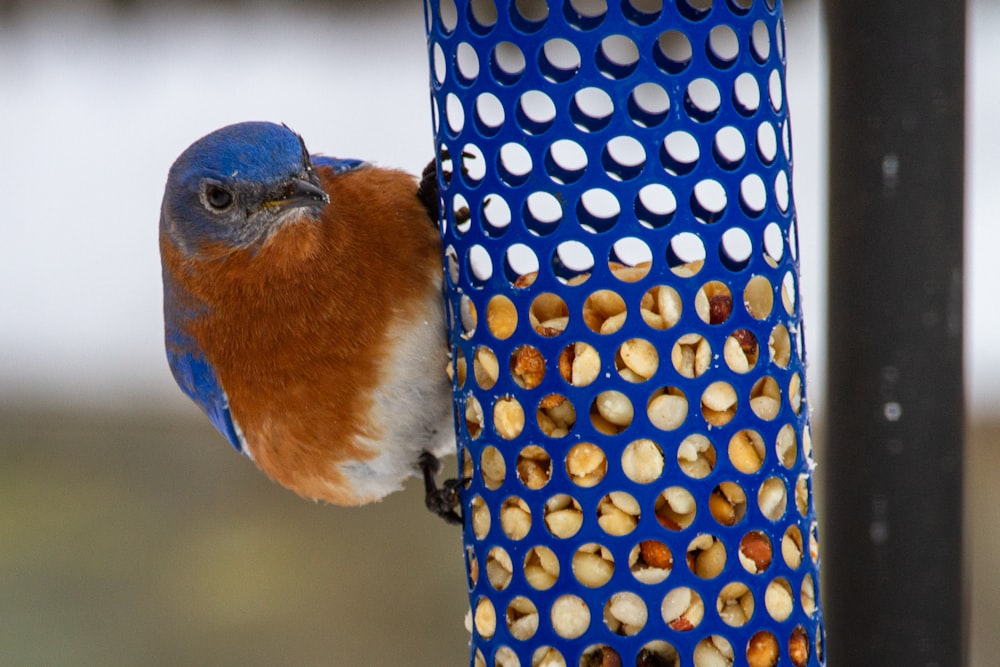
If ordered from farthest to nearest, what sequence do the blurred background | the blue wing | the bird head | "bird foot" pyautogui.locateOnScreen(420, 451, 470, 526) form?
the blurred background < the blue wing < the bird head < "bird foot" pyautogui.locateOnScreen(420, 451, 470, 526)

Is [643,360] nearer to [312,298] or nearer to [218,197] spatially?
[312,298]

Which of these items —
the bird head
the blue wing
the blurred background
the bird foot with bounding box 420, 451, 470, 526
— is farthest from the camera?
the blurred background

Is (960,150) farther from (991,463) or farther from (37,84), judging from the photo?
(37,84)

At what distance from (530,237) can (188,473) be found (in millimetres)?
3801

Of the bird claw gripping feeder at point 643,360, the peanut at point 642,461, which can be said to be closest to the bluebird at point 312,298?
the bird claw gripping feeder at point 643,360

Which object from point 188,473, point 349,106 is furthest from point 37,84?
point 188,473

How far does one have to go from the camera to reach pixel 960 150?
221cm

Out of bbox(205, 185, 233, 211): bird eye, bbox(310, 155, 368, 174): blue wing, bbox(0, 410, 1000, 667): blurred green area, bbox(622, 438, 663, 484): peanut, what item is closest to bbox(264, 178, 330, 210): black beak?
bbox(205, 185, 233, 211): bird eye

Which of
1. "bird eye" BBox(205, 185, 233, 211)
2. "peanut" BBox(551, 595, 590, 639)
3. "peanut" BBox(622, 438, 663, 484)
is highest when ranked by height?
"bird eye" BBox(205, 185, 233, 211)

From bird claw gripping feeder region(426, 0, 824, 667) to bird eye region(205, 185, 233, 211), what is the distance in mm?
744

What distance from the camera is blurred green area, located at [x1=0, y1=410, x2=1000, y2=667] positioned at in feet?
18.0

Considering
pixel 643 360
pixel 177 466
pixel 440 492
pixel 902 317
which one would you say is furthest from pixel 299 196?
pixel 177 466

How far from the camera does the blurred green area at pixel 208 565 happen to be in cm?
548

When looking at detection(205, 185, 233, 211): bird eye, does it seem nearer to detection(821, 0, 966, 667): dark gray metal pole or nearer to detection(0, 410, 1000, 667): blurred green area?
detection(821, 0, 966, 667): dark gray metal pole
